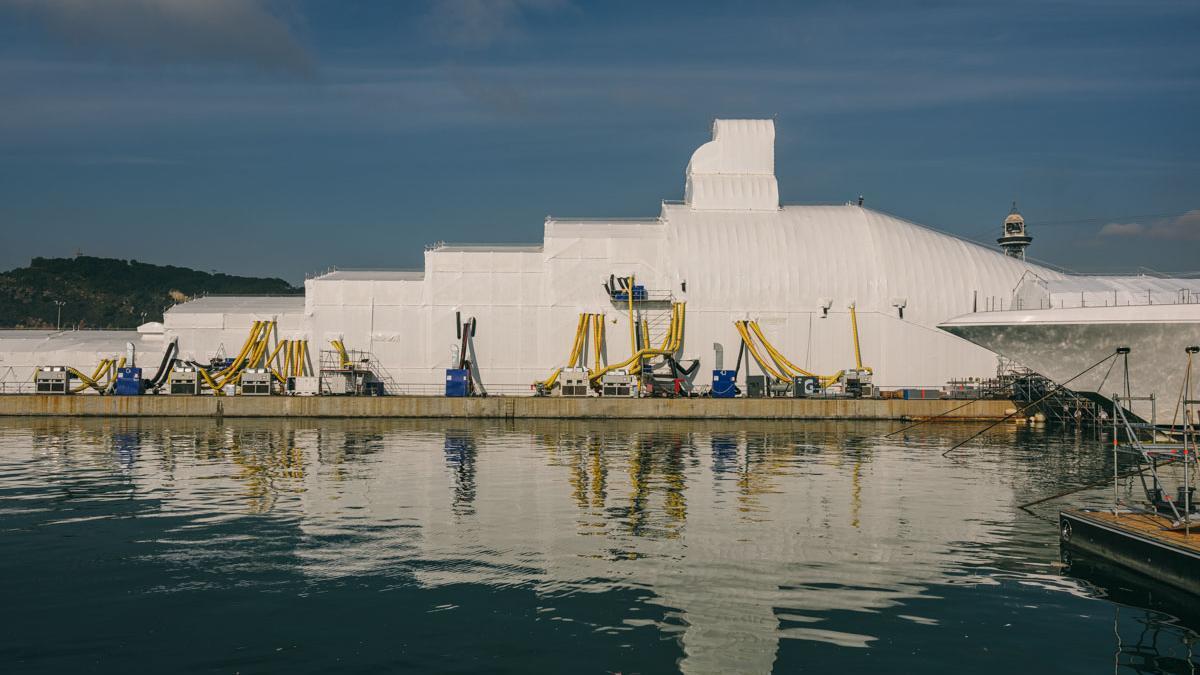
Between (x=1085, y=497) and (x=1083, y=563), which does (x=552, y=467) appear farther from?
(x=1083, y=563)

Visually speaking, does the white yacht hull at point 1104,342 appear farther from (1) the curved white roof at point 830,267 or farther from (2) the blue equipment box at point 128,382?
(2) the blue equipment box at point 128,382

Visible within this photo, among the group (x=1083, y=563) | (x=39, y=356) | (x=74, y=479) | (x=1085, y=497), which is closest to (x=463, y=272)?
(x=39, y=356)

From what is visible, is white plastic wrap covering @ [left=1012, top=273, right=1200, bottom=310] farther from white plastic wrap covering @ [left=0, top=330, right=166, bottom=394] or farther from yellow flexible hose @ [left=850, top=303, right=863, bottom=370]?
white plastic wrap covering @ [left=0, top=330, right=166, bottom=394]

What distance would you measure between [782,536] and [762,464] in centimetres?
1882

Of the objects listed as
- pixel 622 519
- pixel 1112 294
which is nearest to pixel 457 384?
pixel 1112 294

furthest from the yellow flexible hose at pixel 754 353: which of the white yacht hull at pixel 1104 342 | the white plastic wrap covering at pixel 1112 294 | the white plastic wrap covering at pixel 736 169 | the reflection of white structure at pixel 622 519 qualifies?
the white yacht hull at pixel 1104 342

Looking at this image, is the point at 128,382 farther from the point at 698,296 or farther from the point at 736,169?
the point at 736,169

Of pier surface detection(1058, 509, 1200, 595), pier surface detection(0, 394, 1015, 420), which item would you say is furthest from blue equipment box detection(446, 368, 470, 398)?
pier surface detection(1058, 509, 1200, 595)

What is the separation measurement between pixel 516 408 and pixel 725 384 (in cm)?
1800

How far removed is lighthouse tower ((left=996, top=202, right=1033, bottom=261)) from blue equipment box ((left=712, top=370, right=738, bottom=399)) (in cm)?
3628

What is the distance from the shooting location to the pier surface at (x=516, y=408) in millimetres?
76500

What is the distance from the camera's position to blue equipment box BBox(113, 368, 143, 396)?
3191 inches

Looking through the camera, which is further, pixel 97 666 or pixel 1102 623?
pixel 1102 623

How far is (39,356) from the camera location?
88938 millimetres
